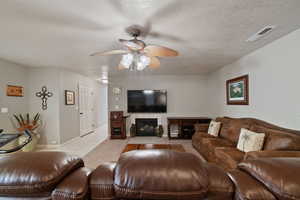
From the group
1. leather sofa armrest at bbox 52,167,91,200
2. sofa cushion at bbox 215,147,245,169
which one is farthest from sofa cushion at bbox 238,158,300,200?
sofa cushion at bbox 215,147,245,169

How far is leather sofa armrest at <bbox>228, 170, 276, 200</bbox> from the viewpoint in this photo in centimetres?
54

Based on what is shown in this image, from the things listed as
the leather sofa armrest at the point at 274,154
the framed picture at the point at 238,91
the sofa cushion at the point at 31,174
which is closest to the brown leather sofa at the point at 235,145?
the leather sofa armrest at the point at 274,154

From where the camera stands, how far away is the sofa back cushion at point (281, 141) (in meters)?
1.96

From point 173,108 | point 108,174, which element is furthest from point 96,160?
point 173,108

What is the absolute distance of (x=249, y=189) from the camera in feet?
1.86

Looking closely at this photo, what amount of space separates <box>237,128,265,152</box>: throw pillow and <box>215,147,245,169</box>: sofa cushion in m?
0.13

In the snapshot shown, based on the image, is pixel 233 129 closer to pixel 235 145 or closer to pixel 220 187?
pixel 235 145

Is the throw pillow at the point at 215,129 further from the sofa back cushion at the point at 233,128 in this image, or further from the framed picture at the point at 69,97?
the framed picture at the point at 69,97

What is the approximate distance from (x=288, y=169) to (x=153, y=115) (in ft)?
16.7

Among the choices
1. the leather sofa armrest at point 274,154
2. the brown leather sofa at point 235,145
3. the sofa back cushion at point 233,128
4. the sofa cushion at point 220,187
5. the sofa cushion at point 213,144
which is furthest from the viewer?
the sofa back cushion at point 233,128

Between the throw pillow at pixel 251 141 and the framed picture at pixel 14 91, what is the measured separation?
5.37m

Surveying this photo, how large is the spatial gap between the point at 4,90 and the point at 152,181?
4604 mm

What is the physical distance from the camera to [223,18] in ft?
5.94

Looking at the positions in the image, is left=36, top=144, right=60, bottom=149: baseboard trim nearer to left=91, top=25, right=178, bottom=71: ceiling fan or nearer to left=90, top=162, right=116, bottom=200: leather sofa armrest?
left=91, top=25, right=178, bottom=71: ceiling fan
